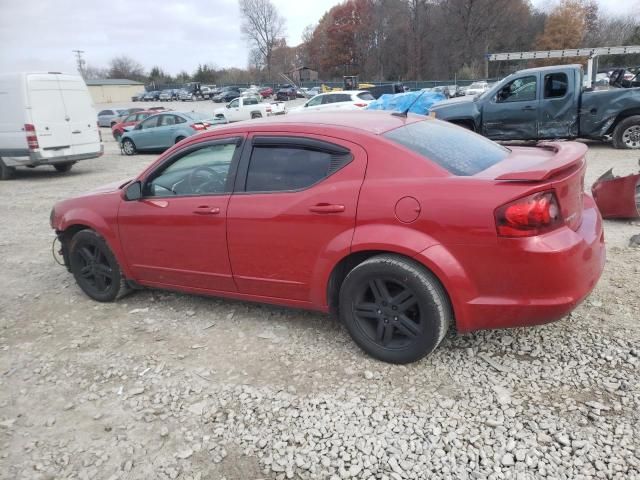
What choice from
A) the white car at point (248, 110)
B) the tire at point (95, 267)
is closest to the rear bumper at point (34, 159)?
the tire at point (95, 267)

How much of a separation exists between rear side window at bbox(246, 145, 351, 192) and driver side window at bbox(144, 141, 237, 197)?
0.84 ft

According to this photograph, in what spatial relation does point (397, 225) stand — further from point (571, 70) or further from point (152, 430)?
point (571, 70)

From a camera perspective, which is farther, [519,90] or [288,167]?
[519,90]

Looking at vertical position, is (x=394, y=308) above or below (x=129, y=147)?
below

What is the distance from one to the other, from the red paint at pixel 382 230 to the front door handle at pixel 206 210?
2cm

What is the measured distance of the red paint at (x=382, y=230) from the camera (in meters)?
2.66

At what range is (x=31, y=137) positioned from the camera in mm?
11328

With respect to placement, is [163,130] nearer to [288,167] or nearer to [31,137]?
[31,137]

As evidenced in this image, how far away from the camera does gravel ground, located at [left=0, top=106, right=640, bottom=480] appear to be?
2.37m

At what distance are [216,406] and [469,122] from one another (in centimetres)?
1039

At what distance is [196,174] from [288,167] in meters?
0.89

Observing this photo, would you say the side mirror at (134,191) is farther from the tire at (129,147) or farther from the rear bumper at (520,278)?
the tire at (129,147)

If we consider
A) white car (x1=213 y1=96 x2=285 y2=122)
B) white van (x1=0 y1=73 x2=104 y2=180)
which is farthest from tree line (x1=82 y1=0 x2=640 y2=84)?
white van (x1=0 y1=73 x2=104 y2=180)

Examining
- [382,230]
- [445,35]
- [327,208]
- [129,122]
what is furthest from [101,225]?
[445,35]
